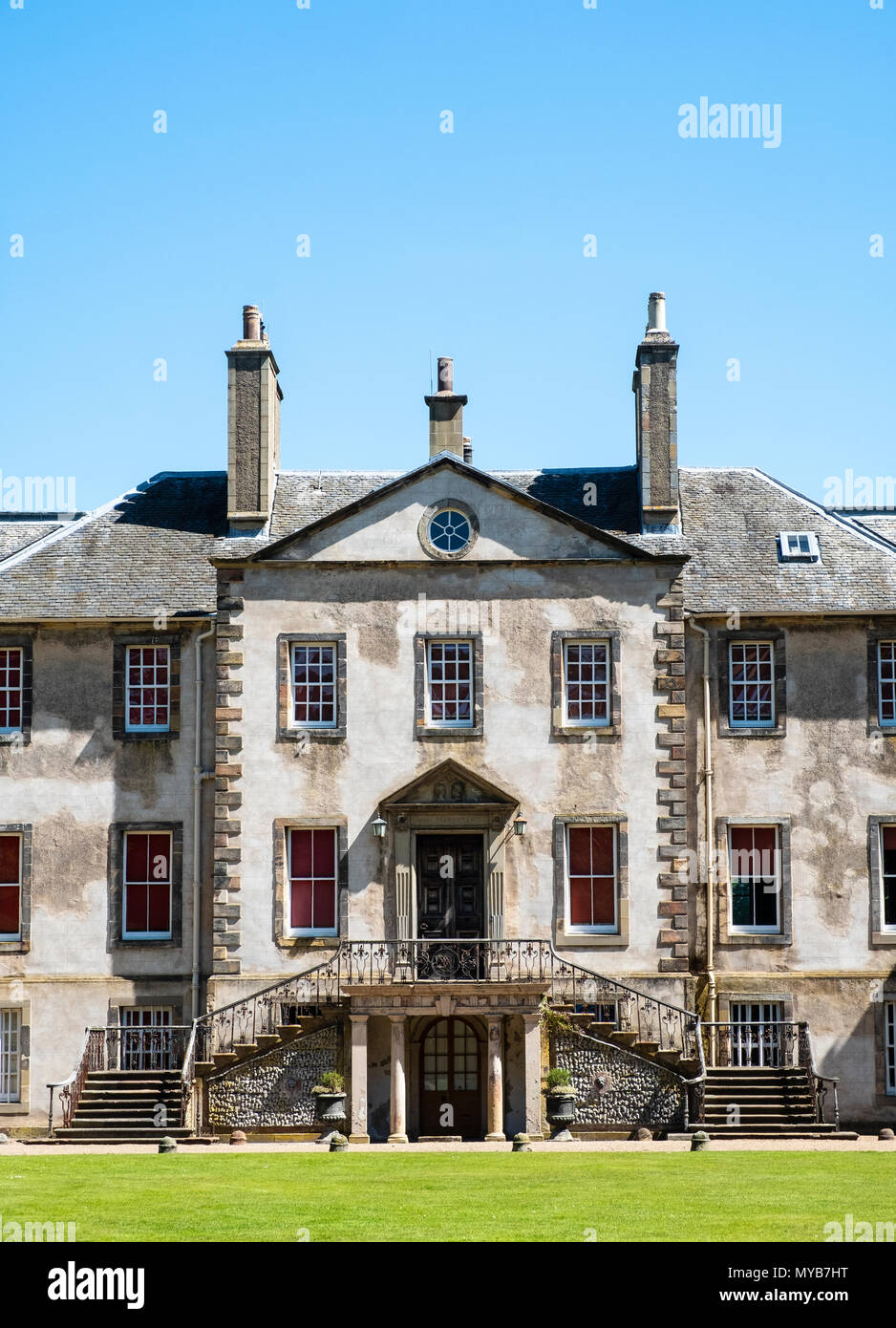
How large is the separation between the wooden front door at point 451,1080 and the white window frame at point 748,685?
23.8 ft

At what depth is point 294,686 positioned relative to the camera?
31641 millimetres

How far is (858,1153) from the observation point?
82.4ft

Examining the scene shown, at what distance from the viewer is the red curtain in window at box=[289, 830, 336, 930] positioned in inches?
1222

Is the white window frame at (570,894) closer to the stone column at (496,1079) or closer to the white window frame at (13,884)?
the stone column at (496,1079)

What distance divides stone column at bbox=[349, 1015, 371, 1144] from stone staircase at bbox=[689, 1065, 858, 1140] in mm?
4984

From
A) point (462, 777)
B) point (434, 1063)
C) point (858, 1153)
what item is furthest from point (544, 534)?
point (858, 1153)

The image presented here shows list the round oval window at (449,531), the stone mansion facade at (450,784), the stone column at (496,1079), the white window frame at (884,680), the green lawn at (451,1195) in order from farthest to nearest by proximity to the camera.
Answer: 1. the white window frame at (884,680)
2. the round oval window at (449,531)
3. the stone mansion facade at (450,784)
4. the stone column at (496,1079)
5. the green lawn at (451,1195)

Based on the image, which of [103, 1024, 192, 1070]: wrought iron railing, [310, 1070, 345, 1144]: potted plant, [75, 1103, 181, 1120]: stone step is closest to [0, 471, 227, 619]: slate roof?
[103, 1024, 192, 1070]: wrought iron railing

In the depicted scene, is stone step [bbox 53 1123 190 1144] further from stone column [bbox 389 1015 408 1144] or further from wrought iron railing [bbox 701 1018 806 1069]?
wrought iron railing [bbox 701 1018 806 1069]

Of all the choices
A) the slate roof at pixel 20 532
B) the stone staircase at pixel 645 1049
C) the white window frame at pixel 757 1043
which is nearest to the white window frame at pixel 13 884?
the slate roof at pixel 20 532

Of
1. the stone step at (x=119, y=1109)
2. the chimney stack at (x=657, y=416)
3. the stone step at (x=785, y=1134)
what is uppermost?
the chimney stack at (x=657, y=416)

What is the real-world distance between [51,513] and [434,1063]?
46.4 feet

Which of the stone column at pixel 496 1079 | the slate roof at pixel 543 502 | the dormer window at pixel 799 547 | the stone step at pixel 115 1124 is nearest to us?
the stone column at pixel 496 1079

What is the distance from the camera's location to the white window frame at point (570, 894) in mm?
30891
